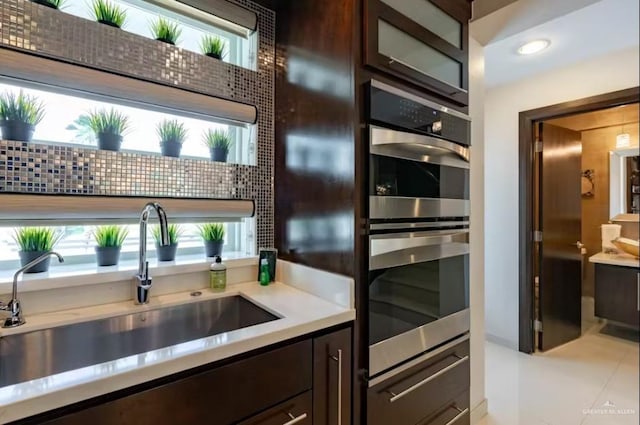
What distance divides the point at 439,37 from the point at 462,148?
53cm

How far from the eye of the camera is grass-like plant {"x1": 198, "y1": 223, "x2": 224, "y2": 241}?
1.51 metres

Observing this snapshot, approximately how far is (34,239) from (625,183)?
4.22 m

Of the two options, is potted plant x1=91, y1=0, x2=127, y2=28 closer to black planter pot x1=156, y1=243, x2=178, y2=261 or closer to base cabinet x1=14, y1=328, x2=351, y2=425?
black planter pot x1=156, y1=243, x2=178, y2=261

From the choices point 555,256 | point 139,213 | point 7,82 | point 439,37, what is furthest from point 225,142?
point 555,256

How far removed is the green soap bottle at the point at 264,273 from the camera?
146 cm

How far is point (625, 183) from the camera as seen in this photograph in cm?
284

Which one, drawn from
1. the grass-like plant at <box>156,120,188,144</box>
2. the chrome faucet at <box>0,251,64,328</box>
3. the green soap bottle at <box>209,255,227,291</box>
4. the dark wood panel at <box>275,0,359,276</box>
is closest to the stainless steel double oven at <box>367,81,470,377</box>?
the dark wood panel at <box>275,0,359,276</box>

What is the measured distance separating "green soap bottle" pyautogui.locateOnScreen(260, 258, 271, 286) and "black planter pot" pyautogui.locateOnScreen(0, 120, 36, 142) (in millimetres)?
979

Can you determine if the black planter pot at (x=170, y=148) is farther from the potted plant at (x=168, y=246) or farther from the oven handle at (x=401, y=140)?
the oven handle at (x=401, y=140)

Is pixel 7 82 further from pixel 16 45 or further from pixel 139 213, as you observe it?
pixel 139 213

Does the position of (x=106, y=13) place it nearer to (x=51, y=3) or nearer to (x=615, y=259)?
(x=51, y=3)

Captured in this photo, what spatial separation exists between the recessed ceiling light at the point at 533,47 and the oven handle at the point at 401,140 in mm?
1360

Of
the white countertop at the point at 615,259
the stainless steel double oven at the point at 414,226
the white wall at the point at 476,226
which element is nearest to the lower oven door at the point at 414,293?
the stainless steel double oven at the point at 414,226

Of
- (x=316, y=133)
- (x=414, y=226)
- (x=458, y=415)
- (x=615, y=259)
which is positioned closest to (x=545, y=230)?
(x=615, y=259)
